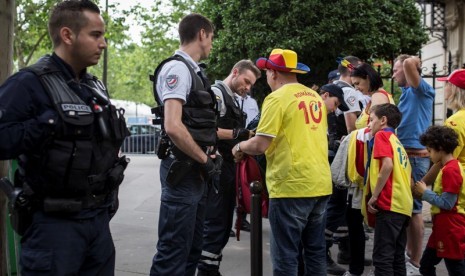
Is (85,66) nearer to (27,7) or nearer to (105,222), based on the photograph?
(105,222)

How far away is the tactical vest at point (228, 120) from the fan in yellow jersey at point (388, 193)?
4.77 feet

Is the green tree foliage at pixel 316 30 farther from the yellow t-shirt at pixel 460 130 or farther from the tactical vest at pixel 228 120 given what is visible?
the yellow t-shirt at pixel 460 130

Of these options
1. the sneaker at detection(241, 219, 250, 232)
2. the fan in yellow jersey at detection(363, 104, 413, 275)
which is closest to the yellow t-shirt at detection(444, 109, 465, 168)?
the fan in yellow jersey at detection(363, 104, 413, 275)

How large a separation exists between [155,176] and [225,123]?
9532mm

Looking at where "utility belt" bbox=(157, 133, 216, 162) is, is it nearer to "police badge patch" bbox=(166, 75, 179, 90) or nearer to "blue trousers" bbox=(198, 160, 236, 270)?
"police badge patch" bbox=(166, 75, 179, 90)

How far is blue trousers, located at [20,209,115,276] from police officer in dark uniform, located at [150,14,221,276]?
105 cm

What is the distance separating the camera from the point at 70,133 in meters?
2.69

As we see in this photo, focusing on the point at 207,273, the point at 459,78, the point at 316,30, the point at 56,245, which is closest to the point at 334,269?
the point at 207,273

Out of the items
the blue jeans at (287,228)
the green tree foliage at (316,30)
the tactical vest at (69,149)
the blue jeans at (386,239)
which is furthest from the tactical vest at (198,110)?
the green tree foliage at (316,30)

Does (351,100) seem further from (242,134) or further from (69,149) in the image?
(69,149)

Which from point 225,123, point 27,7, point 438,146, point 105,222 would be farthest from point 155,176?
point 105,222

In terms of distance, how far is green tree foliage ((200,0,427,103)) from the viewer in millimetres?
9672

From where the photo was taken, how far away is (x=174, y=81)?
3797 millimetres

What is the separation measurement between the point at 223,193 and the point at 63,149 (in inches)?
111
